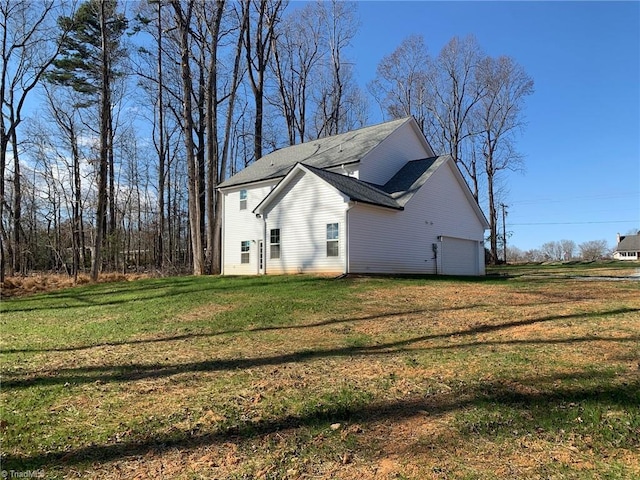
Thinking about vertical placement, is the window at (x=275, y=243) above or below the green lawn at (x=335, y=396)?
above

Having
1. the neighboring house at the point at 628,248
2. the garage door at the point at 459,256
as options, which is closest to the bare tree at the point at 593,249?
the neighboring house at the point at 628,248

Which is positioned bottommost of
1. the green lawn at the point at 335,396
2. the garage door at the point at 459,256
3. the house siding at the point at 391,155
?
the green lawn at the point at 335,396

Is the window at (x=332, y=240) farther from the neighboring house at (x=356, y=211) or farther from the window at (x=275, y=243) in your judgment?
the window at (x=275, y=243)

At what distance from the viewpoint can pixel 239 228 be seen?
840 inches

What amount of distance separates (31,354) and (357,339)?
501cm

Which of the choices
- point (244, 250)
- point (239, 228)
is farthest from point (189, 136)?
point (244, 250)

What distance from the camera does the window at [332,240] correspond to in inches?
610

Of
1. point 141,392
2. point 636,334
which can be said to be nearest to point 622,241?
point 636,334

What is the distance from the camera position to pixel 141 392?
4508 mm

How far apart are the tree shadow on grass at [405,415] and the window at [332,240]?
11.4m

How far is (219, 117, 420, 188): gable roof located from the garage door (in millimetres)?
5738

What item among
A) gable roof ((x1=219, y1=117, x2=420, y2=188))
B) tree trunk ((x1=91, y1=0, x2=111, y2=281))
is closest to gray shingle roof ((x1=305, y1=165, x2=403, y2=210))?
gable roof ((x1=219, y1=117, x2=420, y2=188))

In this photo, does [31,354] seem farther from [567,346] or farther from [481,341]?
[567,346]

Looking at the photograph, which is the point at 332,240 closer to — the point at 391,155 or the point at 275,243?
the point at 275,243
